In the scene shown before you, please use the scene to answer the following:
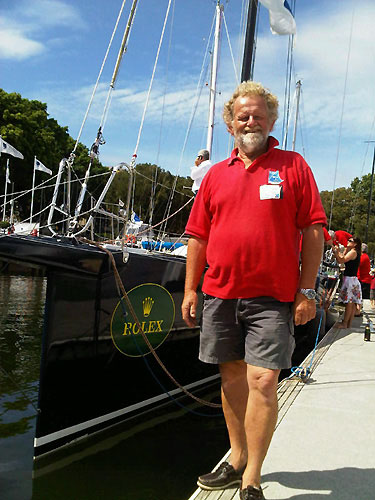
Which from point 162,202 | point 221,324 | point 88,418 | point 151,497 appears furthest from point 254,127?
point 162,202

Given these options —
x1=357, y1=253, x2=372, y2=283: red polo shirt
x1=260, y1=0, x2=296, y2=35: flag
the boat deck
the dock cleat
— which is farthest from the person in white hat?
x1=357, y1=253, x2=372, y2=283: red polo shirt

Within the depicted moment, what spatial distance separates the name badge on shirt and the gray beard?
236 millimetres

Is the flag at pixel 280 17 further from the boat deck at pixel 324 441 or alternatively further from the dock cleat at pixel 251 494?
the dock cleat at pixel 251 494

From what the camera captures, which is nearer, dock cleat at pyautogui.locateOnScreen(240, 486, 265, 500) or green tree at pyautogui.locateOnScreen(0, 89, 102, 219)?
dock cleat at pyautogui.locateOnScreen(240, 486, 265, 500)

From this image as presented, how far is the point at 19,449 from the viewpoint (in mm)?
4613

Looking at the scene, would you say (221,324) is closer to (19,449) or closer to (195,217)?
(195,217)

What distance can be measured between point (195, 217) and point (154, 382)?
322 centimetres

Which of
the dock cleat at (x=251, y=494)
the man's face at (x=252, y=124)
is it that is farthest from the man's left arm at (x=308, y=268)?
the dock cleat at (x=251, y=494)

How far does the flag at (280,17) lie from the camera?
808cm

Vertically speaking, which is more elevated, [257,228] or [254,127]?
[254,127]

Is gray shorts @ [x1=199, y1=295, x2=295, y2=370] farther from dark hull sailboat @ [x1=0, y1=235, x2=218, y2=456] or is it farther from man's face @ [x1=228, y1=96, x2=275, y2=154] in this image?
dark hull sailboat @ [x1=0, y1=235, x2=218, y2=456]

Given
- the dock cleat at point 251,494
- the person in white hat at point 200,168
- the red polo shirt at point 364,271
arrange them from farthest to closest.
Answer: the red polo shirt at point 364,271, the person in white hat at point 200,168, the dock cleat at point 251,494

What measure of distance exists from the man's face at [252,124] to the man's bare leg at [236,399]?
1.08m

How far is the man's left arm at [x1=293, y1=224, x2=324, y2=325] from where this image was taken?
2.30 m
